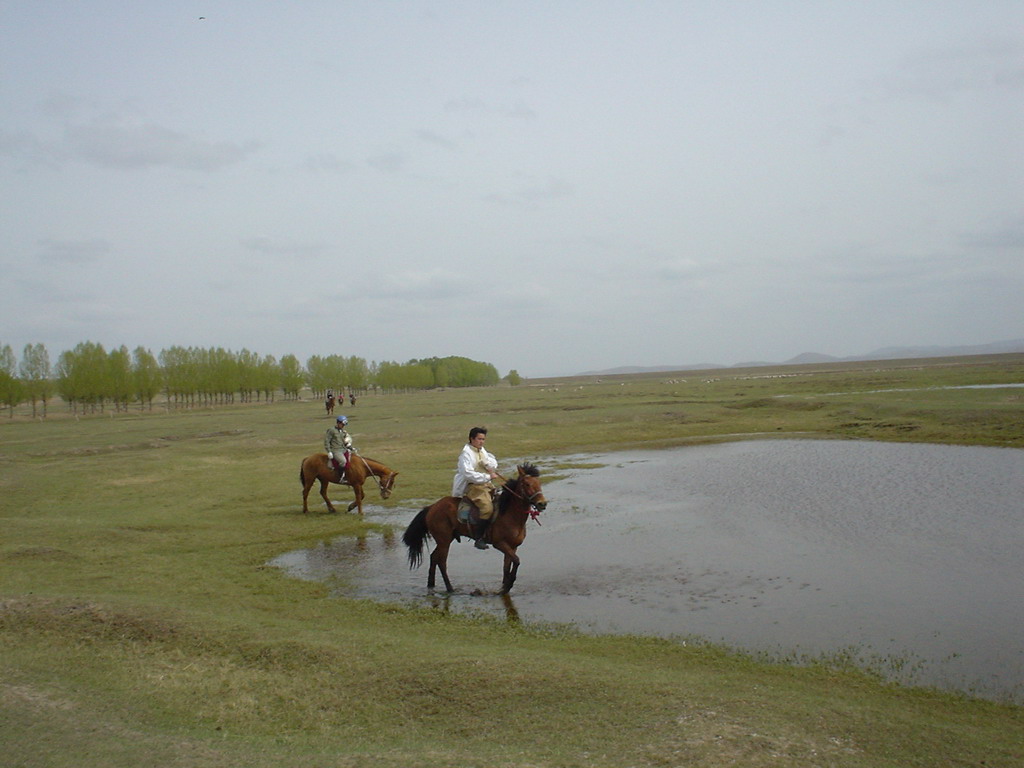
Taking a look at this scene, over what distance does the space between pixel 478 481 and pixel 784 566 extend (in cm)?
560

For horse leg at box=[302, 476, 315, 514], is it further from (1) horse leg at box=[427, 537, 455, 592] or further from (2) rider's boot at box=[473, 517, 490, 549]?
(2) rider's boot at box=[473, 517, 490, 549]

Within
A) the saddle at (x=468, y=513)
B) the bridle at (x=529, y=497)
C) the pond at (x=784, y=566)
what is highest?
the bridle at (x=529, y=497)

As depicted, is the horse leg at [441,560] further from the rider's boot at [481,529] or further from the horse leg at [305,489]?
the horse leg at [305,489]

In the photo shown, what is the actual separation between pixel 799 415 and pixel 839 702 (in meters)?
35.6

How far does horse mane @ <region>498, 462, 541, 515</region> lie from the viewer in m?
12.0

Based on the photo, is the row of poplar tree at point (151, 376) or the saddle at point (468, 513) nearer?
the saddle at point (468, 513)

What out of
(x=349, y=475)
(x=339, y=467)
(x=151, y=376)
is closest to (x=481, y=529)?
(x=349, y=475)

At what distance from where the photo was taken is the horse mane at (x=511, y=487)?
39.5 feet

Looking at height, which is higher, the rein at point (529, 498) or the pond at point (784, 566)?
the rein at point (529, 498)

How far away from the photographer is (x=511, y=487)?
479 inches

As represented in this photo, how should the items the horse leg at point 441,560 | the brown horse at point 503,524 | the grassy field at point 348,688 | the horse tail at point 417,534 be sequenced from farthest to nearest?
the horse tail at point 417,534 < the horse leg at point 441,560 < the brown horse at point 503,524 < the grassy field at point 348,688

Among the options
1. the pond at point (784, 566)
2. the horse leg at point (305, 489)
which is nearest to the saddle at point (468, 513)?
the pond at point (784, 566)

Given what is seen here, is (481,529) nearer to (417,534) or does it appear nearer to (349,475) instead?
(417,534)

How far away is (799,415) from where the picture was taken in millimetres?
40281
